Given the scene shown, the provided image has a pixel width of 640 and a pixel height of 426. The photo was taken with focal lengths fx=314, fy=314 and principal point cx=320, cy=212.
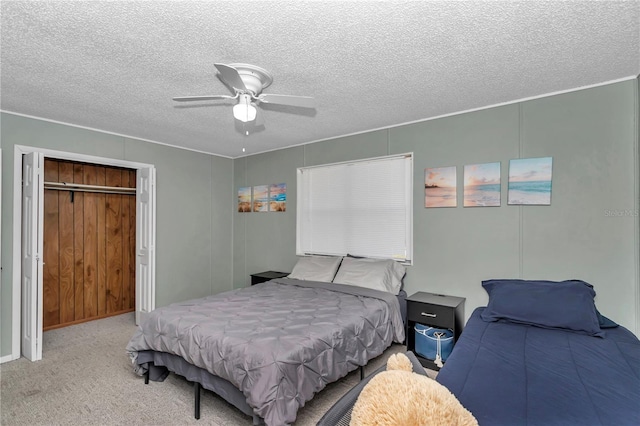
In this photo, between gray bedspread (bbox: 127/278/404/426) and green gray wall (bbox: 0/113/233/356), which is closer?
gray bedspread (bbox: 127/278/404/426)

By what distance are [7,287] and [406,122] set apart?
4.71 meters

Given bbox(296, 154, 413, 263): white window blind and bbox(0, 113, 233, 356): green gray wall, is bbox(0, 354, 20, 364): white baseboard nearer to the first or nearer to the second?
bbox(0, 113, 233, 356): green gray wall

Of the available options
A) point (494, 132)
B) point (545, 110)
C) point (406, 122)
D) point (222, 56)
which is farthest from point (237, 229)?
point (545, 110)

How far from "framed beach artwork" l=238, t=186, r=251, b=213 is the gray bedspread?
231 centimetres

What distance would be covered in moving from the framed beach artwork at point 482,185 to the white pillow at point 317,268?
5.75ft

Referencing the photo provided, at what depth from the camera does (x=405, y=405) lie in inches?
37.2

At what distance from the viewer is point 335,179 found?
4.43 m

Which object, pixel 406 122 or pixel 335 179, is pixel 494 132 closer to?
pixel 406 122

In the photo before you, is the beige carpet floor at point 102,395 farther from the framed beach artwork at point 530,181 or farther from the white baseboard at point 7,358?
the framed beach artwork at point 530,181

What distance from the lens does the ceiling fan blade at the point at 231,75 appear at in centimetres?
186

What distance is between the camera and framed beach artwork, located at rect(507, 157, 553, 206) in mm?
2883

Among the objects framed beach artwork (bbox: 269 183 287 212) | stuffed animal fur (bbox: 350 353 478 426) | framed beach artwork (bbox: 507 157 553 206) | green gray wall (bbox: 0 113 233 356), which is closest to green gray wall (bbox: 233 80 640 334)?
framed beach artwork (bbox: 507 157 553 206)

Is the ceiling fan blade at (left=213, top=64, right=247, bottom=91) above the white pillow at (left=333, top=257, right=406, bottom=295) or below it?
above

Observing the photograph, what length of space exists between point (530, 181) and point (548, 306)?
1.19 metres
